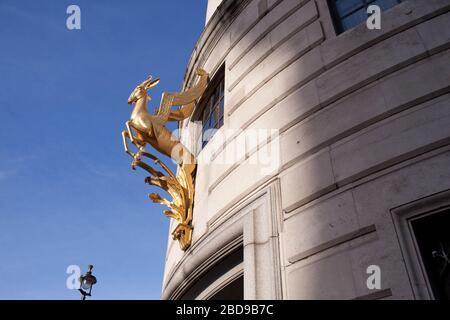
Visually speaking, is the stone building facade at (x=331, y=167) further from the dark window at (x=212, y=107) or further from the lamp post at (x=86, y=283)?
the lamp post at (x=86, y=283)

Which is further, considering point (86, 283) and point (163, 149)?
point (86, 283)

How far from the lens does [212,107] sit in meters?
11.2

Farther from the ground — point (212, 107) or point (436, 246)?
point (212, 107)

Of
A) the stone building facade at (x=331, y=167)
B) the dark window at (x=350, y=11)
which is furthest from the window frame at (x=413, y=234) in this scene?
the dark window at (x=350, y=11)

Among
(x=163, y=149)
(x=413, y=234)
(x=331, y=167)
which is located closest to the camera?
(x=413, y=234)

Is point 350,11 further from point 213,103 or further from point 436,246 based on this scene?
point 436,246

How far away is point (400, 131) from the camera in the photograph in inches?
222

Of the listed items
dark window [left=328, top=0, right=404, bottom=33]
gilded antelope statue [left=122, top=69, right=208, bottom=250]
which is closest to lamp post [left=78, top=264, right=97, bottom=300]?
gilded antelope statue [left=122, top=69, right=208, bottom=250]

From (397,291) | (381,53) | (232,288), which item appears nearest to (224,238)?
(232,288)

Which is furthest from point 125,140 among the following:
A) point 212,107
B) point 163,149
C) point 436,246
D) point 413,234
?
point 436,246

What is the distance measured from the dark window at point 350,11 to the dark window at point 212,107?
3.40 meters

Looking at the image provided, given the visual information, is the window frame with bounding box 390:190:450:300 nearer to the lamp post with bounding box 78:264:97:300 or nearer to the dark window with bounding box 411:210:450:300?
the dark window with bounding box 411:210:450:300

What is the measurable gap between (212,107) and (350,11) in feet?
14.5
